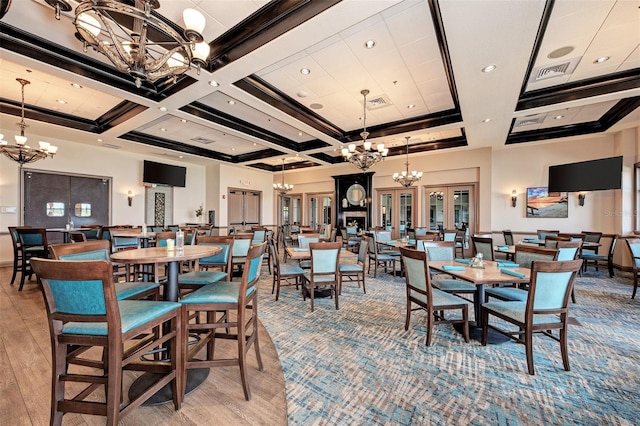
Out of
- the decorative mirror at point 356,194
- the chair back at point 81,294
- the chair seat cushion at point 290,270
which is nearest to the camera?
the chair back at point 81,294

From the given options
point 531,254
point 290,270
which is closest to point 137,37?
point 290,270

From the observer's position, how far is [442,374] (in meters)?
2.25

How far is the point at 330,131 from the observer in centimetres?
696

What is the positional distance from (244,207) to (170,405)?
10.1m

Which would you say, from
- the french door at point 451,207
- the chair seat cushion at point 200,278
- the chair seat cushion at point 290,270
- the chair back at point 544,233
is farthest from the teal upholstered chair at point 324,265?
the french door at point 451,207

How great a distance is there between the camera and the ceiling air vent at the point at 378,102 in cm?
523

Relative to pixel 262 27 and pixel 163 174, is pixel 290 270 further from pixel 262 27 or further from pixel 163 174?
pixel 163 174

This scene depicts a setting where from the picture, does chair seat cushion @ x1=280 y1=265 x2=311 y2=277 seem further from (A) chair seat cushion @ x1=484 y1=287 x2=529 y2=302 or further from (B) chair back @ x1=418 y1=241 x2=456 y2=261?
(A) chair seat cushion @ x1=484 y1=287 x2=529 y2=302

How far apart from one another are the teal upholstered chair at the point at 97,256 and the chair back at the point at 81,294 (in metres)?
0.76

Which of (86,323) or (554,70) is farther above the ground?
(554,70)

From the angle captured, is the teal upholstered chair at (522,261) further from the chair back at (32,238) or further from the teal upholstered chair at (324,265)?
the chair back at (32,238)

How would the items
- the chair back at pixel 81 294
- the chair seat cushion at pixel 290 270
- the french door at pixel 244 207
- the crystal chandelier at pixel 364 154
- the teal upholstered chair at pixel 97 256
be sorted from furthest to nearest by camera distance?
the french door at pixel 244 207 → the crystal chandelier at pixel 364 154 → the chair seat cushion at pixel 290 270 → the teal upholstered chair at pixel 97 256 → the chair back at pixel 81 294

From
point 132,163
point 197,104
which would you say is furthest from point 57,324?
point 132,163

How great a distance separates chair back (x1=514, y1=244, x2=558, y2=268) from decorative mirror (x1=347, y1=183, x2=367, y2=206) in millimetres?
7135
